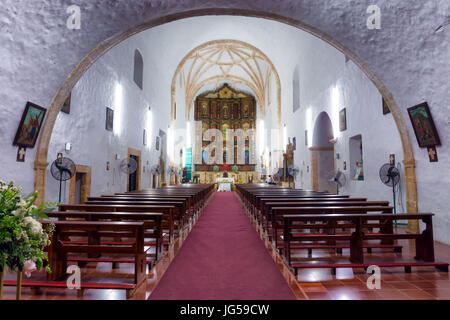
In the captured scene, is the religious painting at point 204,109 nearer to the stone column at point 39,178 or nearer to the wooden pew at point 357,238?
the stone column at point 39,178

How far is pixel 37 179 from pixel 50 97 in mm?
1729

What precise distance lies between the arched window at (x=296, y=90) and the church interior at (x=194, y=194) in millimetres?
1073

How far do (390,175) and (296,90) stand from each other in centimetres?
986

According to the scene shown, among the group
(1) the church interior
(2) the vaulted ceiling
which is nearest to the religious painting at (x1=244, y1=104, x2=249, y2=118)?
(2) the vaulted ceiling

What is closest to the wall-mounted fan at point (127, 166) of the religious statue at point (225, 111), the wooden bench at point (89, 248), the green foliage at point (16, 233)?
the wooden bench at point (89, 248)

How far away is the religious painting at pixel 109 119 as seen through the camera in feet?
29.2

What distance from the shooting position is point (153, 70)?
14.0 m

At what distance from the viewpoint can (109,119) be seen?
904cm

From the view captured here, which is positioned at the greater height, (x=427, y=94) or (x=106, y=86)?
(x=106, y=86)

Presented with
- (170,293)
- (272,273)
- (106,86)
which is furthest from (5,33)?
(272,273)

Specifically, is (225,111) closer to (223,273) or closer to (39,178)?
(39,178)

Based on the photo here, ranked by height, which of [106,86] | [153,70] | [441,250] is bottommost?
[441,250]
